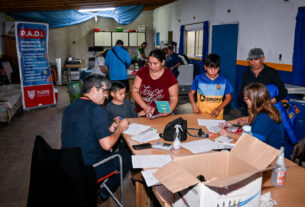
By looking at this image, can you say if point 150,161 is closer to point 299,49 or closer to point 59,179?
point 59,179

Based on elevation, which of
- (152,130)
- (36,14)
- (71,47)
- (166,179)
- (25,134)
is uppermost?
(36,14)

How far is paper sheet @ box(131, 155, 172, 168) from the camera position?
1.99 meters

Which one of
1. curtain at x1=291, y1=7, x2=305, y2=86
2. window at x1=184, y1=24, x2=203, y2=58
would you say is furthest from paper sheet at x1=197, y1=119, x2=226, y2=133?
window at x1=184, y1=24, x2=203, y2=58

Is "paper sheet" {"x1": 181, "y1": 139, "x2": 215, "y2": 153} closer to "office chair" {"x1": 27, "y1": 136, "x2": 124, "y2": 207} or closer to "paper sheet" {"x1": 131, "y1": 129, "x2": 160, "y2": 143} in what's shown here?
"paper sheet" {"x1": 131, "y1": 129, "x2": 160, "y2": 143}

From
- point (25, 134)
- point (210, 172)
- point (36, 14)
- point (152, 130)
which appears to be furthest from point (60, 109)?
point (210, 172)

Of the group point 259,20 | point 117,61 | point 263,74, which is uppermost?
point 259,20

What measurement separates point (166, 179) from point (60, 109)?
21.1 feet

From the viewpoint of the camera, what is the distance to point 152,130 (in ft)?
9.18

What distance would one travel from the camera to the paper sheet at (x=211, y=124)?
2.79 metres

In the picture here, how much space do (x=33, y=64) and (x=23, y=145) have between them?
2.77 metres

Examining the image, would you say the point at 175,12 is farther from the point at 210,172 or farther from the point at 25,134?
the point at 210,172

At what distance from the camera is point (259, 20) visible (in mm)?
5840

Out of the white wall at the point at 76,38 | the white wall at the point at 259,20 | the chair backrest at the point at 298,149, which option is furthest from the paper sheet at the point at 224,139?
Answer: the white wall at the point at 76,38

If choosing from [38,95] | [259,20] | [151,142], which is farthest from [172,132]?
[38,95]
